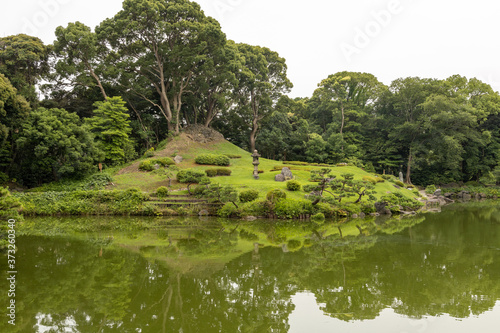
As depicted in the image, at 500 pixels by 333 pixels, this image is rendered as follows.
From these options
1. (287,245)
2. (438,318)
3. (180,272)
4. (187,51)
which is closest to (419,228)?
(287,245)

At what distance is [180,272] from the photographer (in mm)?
8617

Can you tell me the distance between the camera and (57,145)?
896 inches

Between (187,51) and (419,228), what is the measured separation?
87.9ft

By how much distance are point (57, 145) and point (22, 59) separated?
11002 mm

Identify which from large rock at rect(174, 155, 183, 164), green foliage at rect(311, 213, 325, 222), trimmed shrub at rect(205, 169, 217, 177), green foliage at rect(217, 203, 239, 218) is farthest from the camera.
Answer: large rock at rect(174, 155, 183, 164)

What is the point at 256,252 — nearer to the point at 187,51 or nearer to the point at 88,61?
the point at 187,51

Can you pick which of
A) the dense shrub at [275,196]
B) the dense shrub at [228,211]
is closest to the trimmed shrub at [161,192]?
the dense shrub at [228,211]

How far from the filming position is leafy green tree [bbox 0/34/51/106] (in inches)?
1073

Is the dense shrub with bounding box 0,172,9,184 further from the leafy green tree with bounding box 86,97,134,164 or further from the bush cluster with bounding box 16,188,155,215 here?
the leafy green tree with bounding box 86,97,134,164

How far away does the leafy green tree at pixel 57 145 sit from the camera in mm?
22203

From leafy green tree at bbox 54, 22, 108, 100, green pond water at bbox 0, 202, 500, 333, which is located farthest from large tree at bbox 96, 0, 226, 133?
green pond water at bbox 0, 202, 500, 333

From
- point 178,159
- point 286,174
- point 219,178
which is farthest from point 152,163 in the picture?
point 286,174

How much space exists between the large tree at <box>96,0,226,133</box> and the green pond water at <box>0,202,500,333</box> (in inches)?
925

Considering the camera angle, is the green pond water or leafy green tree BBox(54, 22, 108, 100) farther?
leafy green tree BBox(54, 22, 108, 100)
